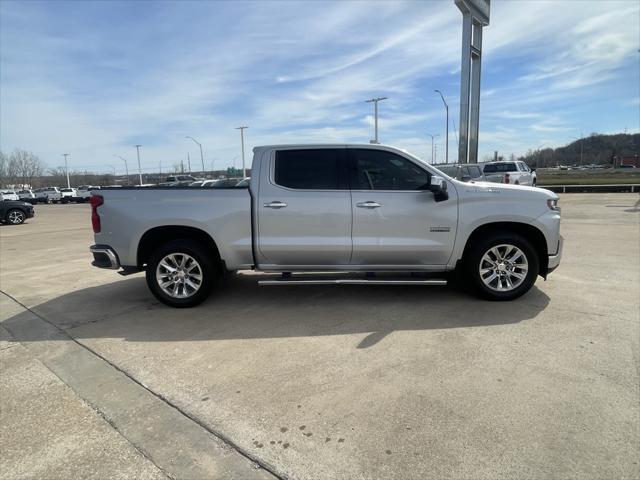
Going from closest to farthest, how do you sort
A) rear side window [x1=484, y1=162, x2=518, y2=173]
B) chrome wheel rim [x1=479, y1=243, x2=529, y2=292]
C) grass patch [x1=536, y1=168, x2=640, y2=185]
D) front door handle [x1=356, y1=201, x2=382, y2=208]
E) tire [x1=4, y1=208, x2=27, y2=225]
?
front door handle [x1=356, y1=201, x2=382, y2=208]
chrome wheel rim [x1=479, y1=243, x2=529, y2=292]
tire [x1=4, y1=208, x2=27, y2=225]
rear side window [x1=484, y1=162, x2=518, y2=173]
grass patch [x1=536, y1=168, x2=640, y2=185]

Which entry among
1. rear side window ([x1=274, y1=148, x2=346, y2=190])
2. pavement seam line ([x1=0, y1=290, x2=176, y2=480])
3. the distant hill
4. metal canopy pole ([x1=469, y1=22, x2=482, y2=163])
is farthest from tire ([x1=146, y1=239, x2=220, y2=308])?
the distant hill

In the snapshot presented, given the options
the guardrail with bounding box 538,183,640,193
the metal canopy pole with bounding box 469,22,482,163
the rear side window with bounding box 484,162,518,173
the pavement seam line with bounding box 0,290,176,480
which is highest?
the metal canopy pole with bounding box 469,22,482,163

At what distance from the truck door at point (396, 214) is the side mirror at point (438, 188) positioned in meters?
0.07

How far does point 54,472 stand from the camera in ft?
7.94

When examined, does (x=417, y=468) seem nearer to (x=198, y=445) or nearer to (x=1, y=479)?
(x=198, y=445)

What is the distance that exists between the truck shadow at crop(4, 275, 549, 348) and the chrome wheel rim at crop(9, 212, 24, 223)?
1643 centimetres

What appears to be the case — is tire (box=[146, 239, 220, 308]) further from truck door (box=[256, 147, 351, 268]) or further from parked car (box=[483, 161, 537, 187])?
parked car (box=[483, 161, 537, 187])

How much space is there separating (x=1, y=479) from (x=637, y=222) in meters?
14.8

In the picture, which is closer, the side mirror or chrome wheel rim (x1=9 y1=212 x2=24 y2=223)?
the side mirror

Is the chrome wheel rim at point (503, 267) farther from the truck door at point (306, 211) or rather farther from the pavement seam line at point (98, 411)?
the pavement seam line at point (98, 411)

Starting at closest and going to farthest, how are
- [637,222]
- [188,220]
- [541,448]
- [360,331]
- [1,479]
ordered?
[1,479], [541,448], [360,331], [188,220], [637,222]

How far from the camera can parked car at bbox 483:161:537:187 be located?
23.3 m

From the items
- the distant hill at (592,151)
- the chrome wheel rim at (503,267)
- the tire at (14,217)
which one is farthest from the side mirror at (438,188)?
the distant hill at (592,151)

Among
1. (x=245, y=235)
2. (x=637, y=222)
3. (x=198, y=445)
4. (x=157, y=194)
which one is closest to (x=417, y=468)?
(x=198, y=445)
